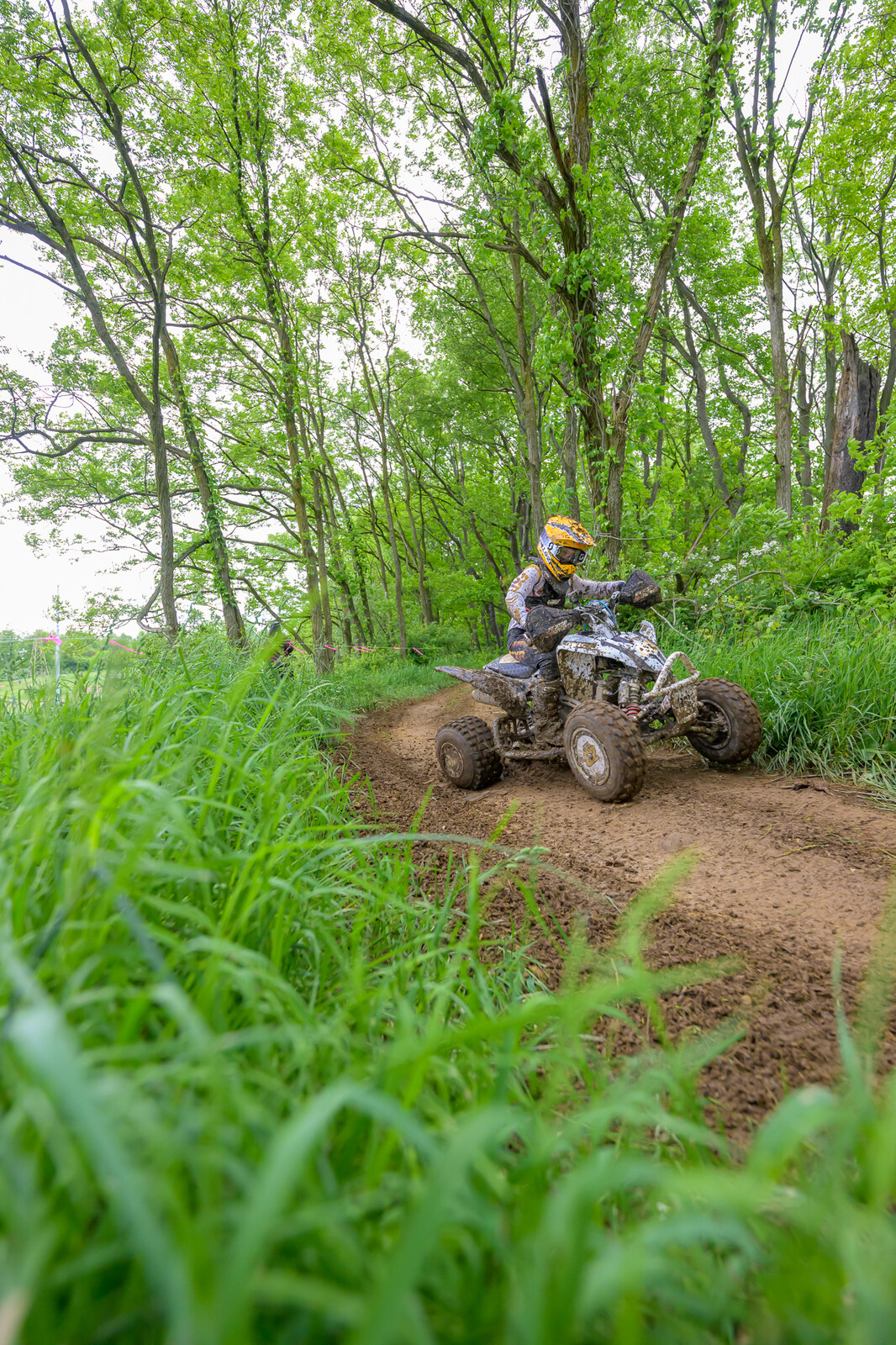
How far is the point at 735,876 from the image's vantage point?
2398 millimetres

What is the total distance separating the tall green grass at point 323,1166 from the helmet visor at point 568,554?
3.33 meters

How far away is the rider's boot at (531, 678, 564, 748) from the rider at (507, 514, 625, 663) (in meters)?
0.32

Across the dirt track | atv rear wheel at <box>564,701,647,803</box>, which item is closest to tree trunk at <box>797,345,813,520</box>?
the dirt track

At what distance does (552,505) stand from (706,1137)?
27.0 ft

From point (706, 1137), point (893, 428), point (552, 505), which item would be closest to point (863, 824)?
point (706, 1137)

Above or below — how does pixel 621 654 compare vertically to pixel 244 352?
below

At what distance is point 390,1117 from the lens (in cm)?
51

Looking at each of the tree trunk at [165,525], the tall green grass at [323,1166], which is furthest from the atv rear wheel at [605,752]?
the tree trunk at [165,525]

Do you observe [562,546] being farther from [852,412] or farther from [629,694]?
[852,412]

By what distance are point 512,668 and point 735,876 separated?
234cm

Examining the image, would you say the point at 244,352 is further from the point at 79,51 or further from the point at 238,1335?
the point at 238,1335

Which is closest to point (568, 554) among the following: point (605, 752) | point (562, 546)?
point (562, 546)

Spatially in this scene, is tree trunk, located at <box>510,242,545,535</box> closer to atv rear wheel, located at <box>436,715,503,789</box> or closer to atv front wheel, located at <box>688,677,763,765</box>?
atv rear wheel, located at <box>436,715,503,789</box>

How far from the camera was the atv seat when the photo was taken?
4355 millimetres
